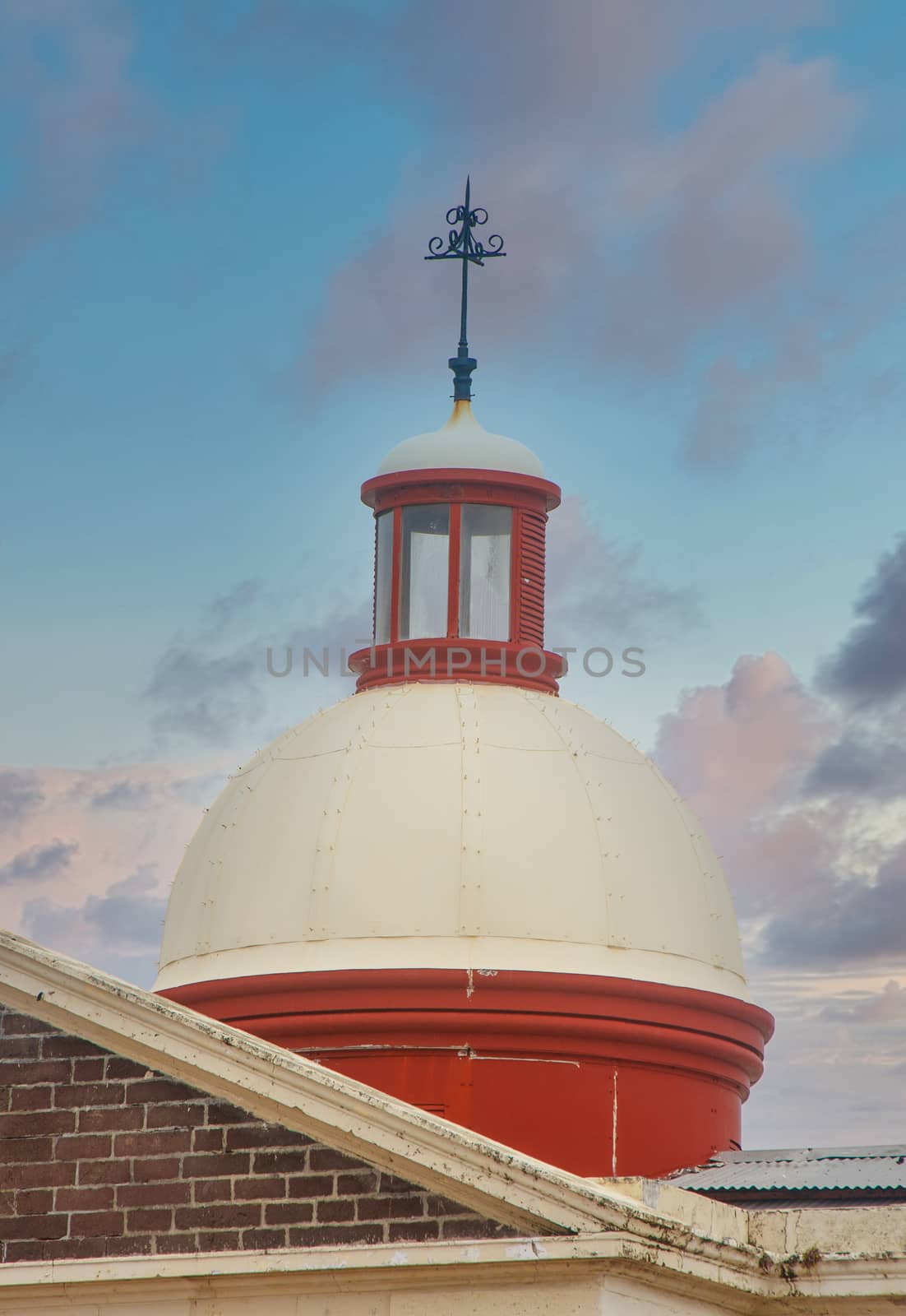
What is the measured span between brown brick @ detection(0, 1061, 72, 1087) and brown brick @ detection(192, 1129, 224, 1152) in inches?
38.7

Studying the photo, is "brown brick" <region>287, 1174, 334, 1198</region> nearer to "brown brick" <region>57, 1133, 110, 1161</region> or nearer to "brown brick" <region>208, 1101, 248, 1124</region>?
"brown brick" <region>208, 1101, 248, 1124</region>

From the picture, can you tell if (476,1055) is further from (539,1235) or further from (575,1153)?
(539,1235)

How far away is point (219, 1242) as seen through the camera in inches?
566

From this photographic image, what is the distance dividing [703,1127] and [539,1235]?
6906mm

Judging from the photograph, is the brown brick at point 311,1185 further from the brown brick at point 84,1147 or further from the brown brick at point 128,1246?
the brown brick at point 84,1147

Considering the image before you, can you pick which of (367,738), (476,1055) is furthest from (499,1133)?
(367,738)

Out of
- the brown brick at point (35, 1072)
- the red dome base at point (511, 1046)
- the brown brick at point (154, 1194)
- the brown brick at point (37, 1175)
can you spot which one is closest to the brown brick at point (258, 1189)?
the brown brick at point (154, 1194)

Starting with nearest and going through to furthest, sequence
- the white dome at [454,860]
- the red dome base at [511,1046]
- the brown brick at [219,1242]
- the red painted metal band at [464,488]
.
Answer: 1. the brown brick at [219,1242]
2. the red dome base at [511,1046]
3. the white dome at [454,860]
4. the red painted metal band at [464,488]

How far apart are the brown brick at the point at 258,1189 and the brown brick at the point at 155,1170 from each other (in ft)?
1.39

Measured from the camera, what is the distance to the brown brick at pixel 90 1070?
A: 1498cm

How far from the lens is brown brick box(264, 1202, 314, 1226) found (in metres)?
14.2

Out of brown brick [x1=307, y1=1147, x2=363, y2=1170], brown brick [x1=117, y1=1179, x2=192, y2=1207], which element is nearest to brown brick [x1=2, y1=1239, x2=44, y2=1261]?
brown brick [x1=117, y1=1179, x2=192, y2=1207]

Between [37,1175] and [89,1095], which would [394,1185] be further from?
[37,1175]

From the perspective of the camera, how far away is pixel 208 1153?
1456 centimetres
